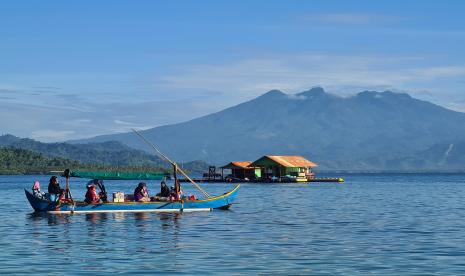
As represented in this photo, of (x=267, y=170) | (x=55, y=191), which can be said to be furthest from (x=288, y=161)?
(x=55, y=191)

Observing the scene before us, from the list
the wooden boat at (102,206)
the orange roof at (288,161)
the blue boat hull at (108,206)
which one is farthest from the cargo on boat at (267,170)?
the wooden boat at (102,206)

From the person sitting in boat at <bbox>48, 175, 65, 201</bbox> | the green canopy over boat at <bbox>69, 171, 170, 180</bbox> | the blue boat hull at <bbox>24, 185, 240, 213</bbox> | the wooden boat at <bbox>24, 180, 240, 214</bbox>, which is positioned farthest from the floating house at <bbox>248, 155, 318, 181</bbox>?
the person sitting in boat at <bbox>48, 175, 65, 201</bbox>

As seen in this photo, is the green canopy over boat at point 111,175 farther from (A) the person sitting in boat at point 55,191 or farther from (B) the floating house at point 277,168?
(B) the floating house at point 277,168

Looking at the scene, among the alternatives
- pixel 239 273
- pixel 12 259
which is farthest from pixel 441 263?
pixel 12 259

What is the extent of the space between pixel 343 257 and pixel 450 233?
12995 mm

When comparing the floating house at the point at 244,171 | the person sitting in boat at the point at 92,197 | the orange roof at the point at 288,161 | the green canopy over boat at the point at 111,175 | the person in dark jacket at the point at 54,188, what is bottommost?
the person sitting in boat at the point at 92,197

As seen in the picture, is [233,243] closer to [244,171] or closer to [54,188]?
[54,188]

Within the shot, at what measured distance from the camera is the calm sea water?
105ft

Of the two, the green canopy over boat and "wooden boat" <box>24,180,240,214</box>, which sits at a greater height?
the green canopy over boat

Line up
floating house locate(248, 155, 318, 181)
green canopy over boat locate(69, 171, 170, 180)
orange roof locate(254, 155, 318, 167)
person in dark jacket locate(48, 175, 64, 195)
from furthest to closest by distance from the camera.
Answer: orange roof locate(254, 155, 318, 167) → floating house locate(248, 155, 318, 181) → green canopy over boat locate(69, 171, 170, 180) → person in dark jacket locate(48, 175, 64, 195)

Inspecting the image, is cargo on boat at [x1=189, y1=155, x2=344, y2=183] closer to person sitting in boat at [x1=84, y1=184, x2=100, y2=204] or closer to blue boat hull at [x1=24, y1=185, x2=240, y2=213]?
blue boat hull at [x1=24, y1=185, x2=240, y2=213]

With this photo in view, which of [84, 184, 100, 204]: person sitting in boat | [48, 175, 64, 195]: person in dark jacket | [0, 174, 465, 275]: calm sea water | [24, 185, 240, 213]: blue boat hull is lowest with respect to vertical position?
[0, 174, 465, 275]: calm sea water

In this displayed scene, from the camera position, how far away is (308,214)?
63.0 m

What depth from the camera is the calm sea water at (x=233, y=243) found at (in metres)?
32.2
